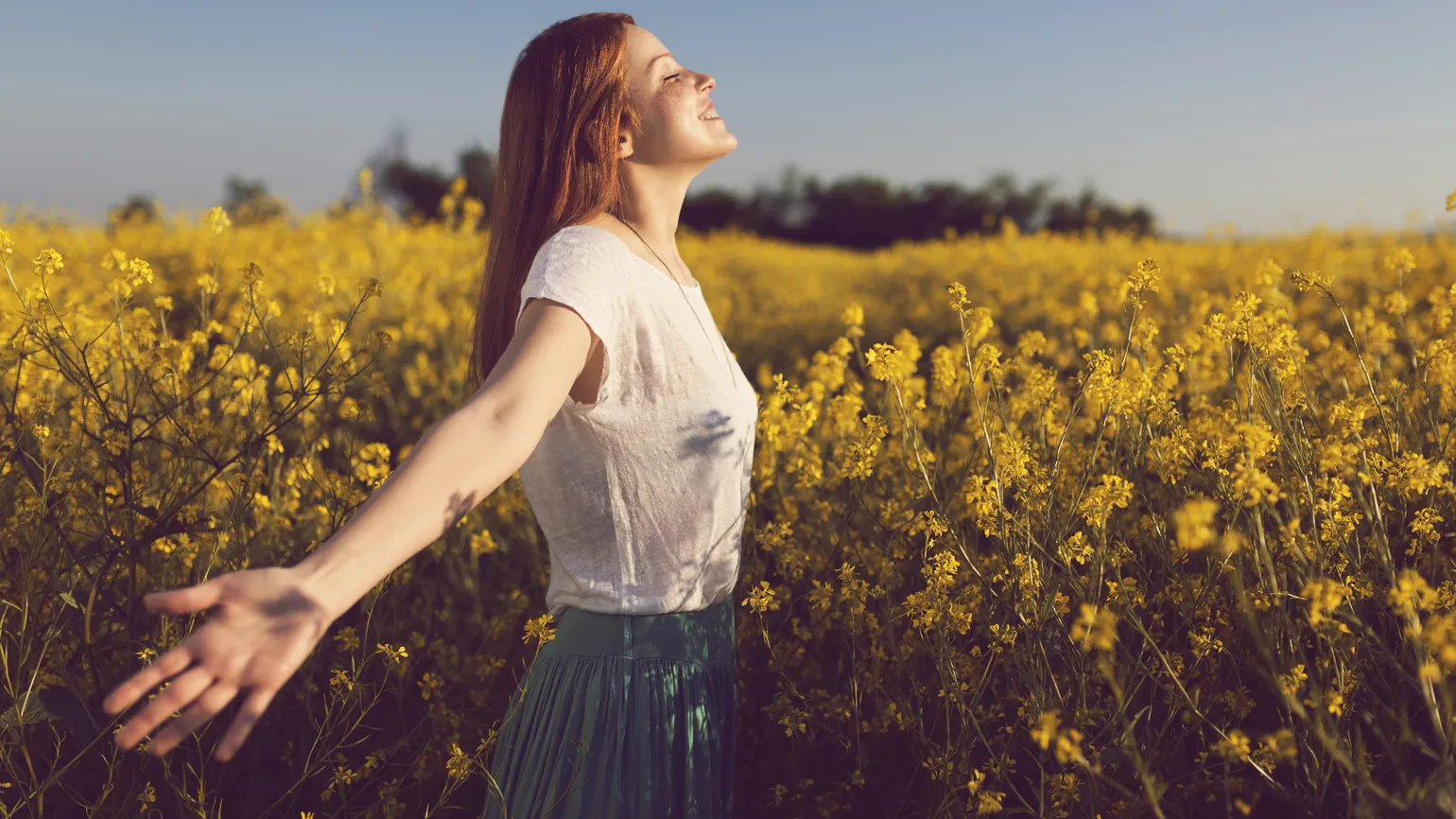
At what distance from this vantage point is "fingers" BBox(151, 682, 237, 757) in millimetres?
801

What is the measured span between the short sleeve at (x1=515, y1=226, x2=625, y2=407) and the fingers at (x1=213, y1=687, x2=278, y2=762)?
21.4 inches

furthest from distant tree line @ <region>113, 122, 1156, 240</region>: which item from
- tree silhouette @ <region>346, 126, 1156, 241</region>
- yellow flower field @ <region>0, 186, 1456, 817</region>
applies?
yellow flower field @ <region>0, 186, 1456, 817</region>

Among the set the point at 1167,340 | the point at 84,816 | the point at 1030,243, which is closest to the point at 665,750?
the point at 84,816

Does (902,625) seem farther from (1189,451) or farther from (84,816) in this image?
(84,816)

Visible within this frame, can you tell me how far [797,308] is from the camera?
9.30 metres

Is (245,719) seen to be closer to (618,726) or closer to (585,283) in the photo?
(585,283)

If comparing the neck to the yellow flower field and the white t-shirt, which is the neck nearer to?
the white t-shirt

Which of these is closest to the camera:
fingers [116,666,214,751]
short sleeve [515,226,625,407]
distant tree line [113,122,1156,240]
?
fingers [116,666,214,751]

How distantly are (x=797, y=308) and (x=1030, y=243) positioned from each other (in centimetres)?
322

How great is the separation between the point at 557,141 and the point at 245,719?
106cm

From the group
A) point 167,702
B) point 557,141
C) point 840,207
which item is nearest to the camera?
point 167,702

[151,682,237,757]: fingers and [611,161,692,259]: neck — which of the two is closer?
[151,682,237,757]: fingers

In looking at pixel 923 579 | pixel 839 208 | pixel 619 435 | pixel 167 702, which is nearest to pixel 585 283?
pixel 619 435

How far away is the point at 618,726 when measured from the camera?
→ 60.0 inches
